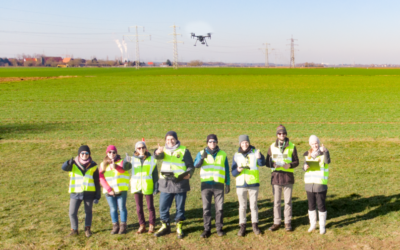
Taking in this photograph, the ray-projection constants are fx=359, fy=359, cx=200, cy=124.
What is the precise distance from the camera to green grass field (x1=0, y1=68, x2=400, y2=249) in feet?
23.5

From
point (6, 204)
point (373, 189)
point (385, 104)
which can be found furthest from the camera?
point (385, 104)

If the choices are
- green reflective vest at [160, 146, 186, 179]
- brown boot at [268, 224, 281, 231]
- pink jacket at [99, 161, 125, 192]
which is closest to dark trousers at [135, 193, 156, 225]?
pink jacket at [99, 161, 125, 192]

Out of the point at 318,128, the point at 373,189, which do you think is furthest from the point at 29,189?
the point at 318,128

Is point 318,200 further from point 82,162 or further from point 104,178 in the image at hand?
point 82,162

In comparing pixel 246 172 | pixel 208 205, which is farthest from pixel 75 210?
pixel 246 172

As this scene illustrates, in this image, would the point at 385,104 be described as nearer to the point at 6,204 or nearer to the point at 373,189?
the point at 373,189

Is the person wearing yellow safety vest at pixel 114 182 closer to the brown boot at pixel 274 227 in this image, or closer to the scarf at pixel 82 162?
the scarf at pixel 82 162

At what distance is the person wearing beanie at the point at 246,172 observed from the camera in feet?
23.6

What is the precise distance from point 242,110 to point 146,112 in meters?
7.13

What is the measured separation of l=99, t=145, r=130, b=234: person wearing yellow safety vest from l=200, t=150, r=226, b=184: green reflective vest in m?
1.62

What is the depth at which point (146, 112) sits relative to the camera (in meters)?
26.1

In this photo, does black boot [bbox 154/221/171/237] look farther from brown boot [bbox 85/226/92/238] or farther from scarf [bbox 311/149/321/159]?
scarf [bbox 311/149/321/159]

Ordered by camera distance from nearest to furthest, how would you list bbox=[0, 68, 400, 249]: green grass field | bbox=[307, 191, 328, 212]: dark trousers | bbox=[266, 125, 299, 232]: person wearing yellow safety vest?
1. bbox=[0, 68, 400, 249]: green grass field
2. bbox=[307, 191, 328, 212]: dark trousers
3. bbox=[266, 125, 299, 232]: person wearing yellow safety vest

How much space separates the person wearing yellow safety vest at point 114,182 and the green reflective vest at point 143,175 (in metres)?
0.21
